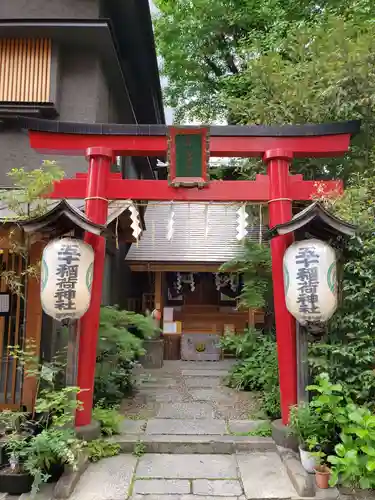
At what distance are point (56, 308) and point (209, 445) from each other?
3128mm

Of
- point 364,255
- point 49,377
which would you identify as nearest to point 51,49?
point 49,377

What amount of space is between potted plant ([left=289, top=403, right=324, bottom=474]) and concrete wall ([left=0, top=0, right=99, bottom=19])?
31.1 feet

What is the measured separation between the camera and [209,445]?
6.09 metres

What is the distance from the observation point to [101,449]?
231 inches

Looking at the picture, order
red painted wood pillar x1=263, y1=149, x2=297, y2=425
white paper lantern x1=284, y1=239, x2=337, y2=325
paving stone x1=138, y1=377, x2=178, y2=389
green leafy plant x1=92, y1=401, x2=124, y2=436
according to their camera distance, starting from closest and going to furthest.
A: white paper lantern x1=284, y1=239, x2=337, y2=325, red painted wood pillar x1=263, y1=149, x2=297, y2=425, green leafy plant x1=92, y1=401, x2=124, y2=436, paving stone x1=138, y1=377, x2=178, y2=389

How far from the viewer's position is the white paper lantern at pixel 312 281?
213 inches

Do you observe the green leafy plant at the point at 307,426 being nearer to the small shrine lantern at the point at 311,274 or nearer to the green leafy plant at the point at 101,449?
the small shrine lantern at the point at 311,274

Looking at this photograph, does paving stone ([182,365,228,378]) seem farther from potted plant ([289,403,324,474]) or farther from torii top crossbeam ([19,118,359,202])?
torii top crossbeam ([19,118,359,202])

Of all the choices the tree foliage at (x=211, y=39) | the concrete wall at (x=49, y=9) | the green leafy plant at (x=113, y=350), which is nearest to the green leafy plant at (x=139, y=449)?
the green leafy plant at (x=113, y=350)

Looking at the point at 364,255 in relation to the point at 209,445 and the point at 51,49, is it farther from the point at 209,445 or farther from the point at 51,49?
the point at 51,49

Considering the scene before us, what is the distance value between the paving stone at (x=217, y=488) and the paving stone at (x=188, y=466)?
0.12 metres

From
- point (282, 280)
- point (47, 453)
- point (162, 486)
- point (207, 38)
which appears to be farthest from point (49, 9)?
point (162, 486)

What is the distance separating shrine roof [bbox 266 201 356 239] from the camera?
5488mm

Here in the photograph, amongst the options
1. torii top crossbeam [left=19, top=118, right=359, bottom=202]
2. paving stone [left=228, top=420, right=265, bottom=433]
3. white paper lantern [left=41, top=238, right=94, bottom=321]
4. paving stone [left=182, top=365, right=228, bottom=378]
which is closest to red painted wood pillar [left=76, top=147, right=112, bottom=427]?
torii top crossbeam [left=19, top=118, right=359, bottom=202]
